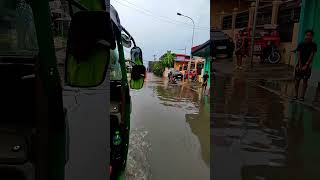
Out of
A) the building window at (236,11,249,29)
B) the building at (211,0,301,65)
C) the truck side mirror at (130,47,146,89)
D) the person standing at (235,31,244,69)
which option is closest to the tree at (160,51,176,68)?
the building at (211,0,301,65)

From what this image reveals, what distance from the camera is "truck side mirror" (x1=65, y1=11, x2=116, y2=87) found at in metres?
1.62

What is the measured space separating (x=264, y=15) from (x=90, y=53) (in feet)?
33.4

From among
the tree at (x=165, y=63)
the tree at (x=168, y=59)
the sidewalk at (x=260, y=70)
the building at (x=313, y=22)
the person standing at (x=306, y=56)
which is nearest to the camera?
the person standing at (x=306, y=56)

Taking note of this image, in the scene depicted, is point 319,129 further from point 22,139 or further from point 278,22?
point 278,22

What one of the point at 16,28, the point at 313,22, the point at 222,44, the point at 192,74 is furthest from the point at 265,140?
the point at 192,74

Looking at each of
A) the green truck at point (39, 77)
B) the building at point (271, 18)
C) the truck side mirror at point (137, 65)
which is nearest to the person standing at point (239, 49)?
the building at point (271, 18)

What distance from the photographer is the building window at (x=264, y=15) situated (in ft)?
35.6

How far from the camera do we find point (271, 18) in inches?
462

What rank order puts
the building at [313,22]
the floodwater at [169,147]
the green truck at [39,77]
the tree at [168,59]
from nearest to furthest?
the green truck at [39,77] → the floodwater at [169,147] → the building at [313,22] → the tree at [168,59]

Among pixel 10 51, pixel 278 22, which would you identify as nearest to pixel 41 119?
pixel 10 51

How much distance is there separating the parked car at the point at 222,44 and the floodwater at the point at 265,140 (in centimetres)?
122

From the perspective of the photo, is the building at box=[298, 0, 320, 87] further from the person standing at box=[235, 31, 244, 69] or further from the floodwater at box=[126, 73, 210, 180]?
the floodwater at box=[126, 73, 210, 180]

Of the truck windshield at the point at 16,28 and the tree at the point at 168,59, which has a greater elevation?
the truck windshield at the point at 16,28

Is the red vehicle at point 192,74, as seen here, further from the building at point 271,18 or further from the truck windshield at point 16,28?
the truck windshield at point 16,28
